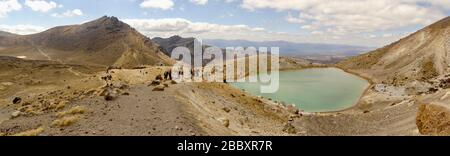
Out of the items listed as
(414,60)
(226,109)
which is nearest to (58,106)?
(226,109)

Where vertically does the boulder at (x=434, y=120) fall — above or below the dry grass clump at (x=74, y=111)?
below

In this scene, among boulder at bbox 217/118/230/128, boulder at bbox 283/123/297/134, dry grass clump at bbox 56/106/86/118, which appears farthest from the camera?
boulder at bbox 283/123/297/134

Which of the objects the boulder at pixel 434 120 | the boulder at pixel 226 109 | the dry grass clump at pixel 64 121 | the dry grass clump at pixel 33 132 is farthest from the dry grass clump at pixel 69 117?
the boulder at pixel 434 120

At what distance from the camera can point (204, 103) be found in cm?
3244

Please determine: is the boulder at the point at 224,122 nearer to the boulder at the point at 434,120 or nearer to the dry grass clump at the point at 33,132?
the dry grass clump at the point at 33,132

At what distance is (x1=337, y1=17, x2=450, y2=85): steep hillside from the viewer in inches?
3770

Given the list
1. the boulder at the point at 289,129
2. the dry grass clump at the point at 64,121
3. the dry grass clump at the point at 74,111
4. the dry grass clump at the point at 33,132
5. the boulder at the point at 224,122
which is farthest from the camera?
the boulder at the point at 289,129

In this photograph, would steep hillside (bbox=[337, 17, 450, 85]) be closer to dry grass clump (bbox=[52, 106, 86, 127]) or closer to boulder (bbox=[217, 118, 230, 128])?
boulder (bbox=[217, 118, 230, 128])

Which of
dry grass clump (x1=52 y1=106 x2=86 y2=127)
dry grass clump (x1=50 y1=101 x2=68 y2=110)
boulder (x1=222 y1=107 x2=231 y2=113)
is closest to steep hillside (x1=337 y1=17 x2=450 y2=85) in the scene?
boulder (x1=222 y1=107 x2=231 y2=113)

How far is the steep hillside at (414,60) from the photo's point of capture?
314ft

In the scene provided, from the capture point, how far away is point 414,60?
109062 millimetres

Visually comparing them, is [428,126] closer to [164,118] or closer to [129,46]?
[164,118]

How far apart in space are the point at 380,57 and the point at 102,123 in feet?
445
